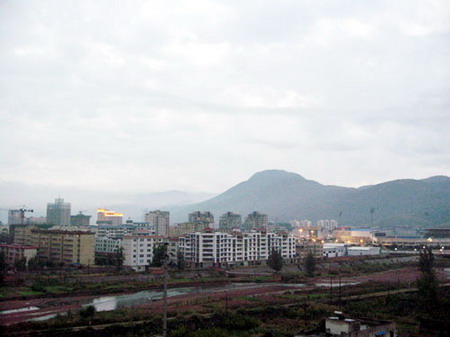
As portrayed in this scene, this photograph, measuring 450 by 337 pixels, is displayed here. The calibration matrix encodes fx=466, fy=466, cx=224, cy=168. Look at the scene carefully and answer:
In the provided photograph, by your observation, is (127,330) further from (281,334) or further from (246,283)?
(246,283)

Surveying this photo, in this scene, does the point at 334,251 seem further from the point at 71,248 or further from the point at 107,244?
the point at 71,248

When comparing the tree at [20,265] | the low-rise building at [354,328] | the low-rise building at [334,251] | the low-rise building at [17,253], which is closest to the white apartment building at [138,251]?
the low-rise building at [17,253]

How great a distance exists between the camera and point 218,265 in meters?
40.8

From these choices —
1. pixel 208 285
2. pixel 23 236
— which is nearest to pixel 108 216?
pixel 23 236

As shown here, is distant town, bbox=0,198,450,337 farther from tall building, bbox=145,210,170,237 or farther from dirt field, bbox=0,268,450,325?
tall building, bbox=145,210,170,237

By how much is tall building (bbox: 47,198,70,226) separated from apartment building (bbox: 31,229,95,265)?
5705 centimetres

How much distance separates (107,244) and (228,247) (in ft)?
43.8

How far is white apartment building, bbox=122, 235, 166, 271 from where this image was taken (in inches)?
1529

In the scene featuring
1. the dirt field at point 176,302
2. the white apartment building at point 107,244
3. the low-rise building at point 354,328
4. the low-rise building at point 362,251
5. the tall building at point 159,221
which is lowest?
the dirt field at point 176,302

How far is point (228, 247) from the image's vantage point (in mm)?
42156

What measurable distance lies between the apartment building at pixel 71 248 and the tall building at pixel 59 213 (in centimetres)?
5705

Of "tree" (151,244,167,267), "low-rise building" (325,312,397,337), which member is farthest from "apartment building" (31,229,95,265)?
"low-rise building" (325,312,397,337)

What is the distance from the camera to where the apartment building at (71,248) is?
126 ft

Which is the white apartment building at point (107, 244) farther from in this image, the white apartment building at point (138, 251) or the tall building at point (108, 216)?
the tall building at point (108, 216)
